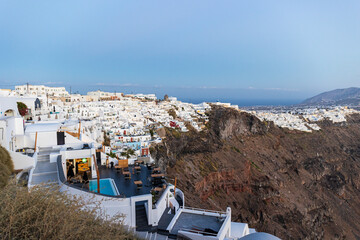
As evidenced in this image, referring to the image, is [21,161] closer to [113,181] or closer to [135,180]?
[113,181]

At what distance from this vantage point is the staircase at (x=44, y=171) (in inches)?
359

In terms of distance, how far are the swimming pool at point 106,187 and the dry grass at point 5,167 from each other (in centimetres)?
270

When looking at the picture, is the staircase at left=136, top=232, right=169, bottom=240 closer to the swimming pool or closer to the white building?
the swimming pool

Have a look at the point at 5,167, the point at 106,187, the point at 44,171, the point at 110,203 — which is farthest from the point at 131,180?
the point at 5,167

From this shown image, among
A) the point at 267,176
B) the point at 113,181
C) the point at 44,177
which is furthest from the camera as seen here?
the point at 267,176

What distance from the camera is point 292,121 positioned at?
61.1m

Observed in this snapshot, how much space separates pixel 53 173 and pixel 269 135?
134 feet

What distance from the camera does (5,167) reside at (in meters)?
9.20

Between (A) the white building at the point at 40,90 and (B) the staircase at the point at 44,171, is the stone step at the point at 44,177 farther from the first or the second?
(A) the white building at the point at 40,90

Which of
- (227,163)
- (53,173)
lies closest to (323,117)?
(227,163)

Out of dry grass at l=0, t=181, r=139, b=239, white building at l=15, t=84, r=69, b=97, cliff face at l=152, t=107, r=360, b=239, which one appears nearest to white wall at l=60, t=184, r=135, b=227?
dry grass at l=0, t=181, r=139, b=239

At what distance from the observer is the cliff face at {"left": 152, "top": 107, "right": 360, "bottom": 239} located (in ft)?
87.7

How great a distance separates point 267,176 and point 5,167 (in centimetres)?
3033

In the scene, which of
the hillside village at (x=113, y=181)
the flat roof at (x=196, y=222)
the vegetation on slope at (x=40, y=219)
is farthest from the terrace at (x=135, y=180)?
the vegetation on slope at (x=40, y=219)
